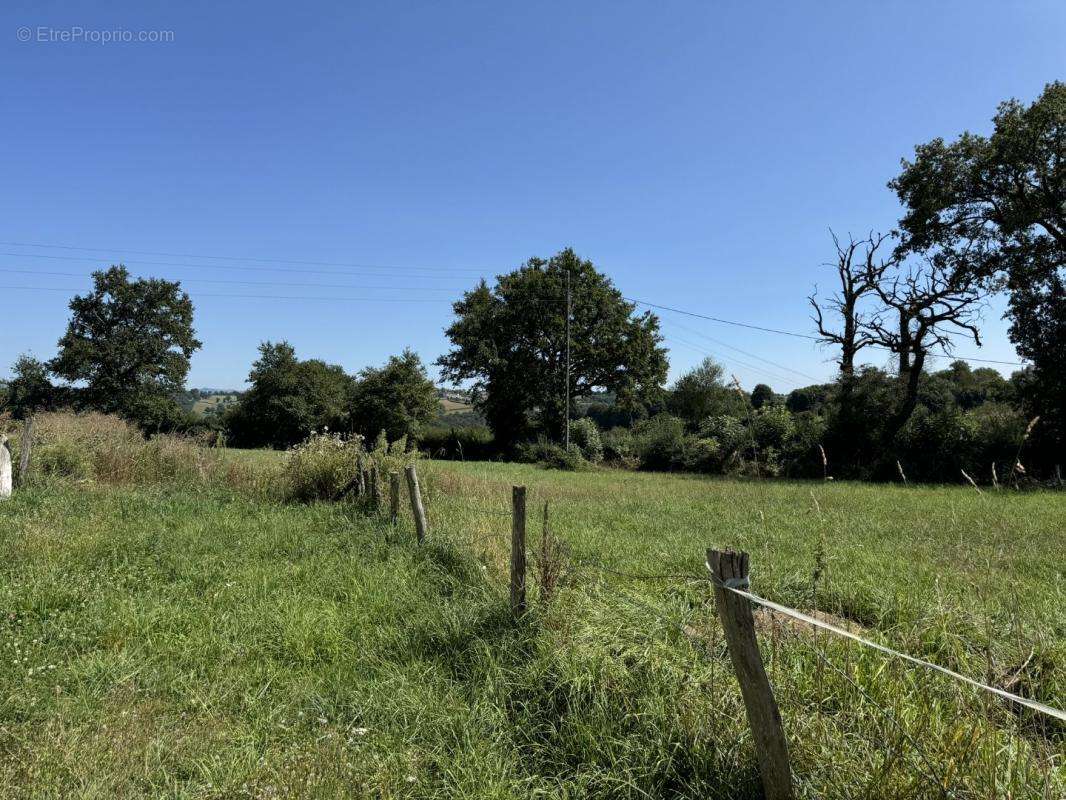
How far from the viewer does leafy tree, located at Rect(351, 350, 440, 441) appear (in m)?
38.7

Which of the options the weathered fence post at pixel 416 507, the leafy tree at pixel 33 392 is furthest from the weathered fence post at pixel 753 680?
the leafy tree at pixel 33 392

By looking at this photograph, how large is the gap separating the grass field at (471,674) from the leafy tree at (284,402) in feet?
124

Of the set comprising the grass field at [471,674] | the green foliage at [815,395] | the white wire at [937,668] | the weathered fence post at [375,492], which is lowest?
the grass field at [471,674]

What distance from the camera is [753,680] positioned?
2232 millimetres

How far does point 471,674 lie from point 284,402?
4404 cm

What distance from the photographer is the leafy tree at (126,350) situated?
128 feet

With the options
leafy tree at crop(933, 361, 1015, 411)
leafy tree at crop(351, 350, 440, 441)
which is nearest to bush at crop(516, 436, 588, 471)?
leafy tree at crop(351, 350, 440, 441)

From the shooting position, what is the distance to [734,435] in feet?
88.5

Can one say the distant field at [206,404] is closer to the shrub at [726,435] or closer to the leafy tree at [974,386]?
the shrub at [726,435]

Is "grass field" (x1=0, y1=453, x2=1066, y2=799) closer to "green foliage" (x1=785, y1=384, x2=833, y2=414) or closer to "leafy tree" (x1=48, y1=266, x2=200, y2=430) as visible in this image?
"green foliage" (x1=785, y1=384, x2=833, y2=414)

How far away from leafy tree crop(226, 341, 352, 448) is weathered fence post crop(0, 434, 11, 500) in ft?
105

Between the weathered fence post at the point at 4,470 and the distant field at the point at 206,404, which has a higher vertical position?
the distant field at the point at 206,404

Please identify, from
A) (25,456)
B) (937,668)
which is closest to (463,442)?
(25,456)

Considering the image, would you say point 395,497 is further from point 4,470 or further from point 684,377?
point 684,377
